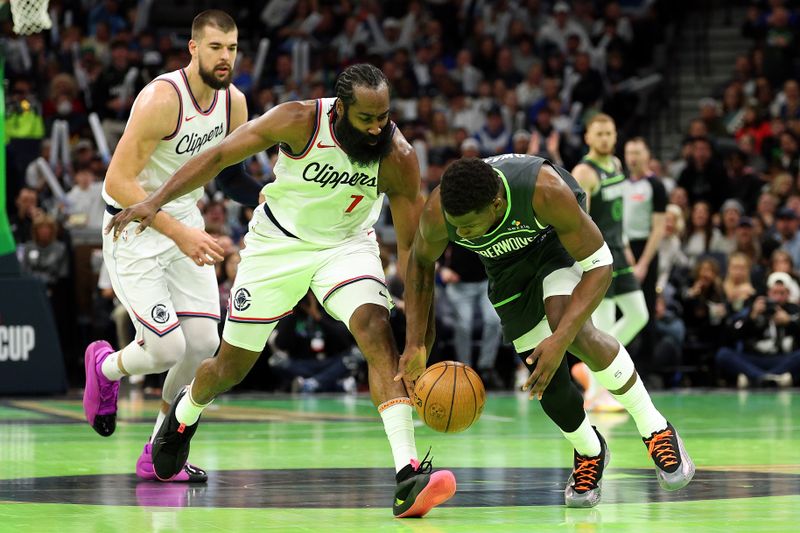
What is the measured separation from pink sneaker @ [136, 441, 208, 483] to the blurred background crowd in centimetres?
376

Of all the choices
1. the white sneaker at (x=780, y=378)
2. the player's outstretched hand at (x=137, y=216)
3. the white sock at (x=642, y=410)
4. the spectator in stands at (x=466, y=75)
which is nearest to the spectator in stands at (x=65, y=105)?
the spectator in stands at (x=466, y=75)

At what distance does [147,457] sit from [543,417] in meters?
4.87

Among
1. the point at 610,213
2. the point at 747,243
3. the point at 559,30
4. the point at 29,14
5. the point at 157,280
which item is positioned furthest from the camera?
the point at 559,30

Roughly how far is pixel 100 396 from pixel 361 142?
2557 millimetres

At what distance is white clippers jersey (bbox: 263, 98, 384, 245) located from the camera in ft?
21.6

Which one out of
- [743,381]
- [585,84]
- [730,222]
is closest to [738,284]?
[743,381]

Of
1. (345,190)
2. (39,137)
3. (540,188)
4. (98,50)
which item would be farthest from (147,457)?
(98,50)

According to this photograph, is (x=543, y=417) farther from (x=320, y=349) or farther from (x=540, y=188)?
(x=540, y=188)

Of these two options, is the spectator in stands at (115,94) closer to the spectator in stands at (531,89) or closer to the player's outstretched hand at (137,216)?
the spectator in stands at (531,89)

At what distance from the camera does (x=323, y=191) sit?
264 inches

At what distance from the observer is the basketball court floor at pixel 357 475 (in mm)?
5938

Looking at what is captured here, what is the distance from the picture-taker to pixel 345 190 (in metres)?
6.67

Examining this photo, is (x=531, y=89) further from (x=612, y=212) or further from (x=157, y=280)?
(x=157, y=280)

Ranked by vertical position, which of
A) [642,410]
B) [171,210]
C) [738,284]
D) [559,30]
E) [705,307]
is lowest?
[705,307]
